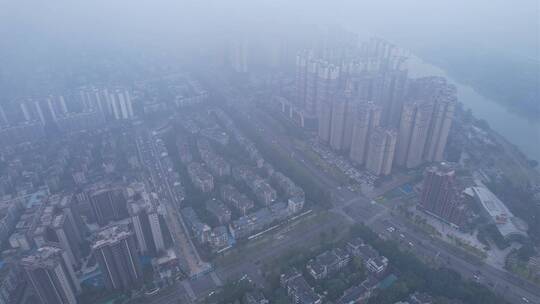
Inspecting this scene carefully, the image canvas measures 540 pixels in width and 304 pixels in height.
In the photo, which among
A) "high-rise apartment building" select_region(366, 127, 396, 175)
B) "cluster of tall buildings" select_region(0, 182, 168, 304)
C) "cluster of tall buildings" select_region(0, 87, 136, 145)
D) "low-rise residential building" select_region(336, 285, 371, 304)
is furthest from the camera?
"cluster of tall buildings" select_region(0, 87, 136, 145)

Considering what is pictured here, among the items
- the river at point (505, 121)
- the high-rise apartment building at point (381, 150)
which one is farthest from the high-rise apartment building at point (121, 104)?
the river at point (505, 121)

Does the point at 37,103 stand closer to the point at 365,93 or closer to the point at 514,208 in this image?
the point at 365,93

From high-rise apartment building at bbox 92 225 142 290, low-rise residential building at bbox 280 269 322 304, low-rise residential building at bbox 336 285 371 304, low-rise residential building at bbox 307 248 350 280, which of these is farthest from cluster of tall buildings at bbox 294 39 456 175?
high-rise apartment building at bbox 92 225 142 290

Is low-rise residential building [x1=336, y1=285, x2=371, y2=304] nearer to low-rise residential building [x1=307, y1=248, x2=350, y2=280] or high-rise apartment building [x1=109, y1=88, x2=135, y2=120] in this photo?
low-rise residential building [x1=307, y1=248, x2=350, y2=280]

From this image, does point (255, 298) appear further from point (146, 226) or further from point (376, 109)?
point (376, 109)

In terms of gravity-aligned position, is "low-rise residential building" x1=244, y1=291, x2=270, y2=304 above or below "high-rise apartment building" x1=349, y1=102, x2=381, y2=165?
below

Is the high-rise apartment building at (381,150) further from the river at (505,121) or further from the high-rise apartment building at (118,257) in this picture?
the high-rise apartment building at (118,257)

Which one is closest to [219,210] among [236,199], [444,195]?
[236,199]
